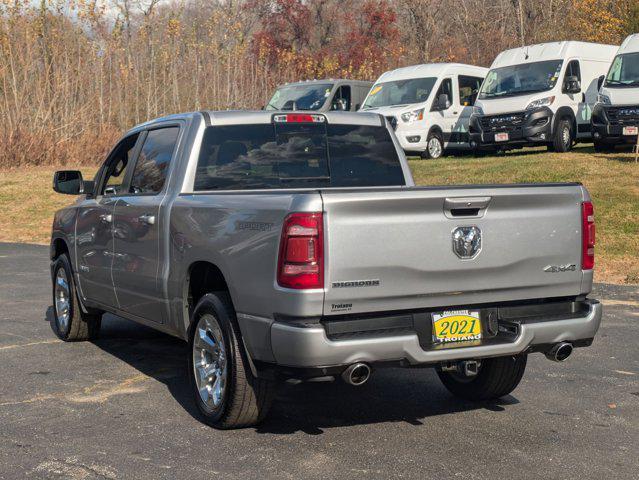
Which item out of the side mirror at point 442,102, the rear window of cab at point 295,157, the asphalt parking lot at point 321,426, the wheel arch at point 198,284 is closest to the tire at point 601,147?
the side mirror at point 442,102

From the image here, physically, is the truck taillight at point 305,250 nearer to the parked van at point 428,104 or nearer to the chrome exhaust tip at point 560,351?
the chrome exhaust tip at point 560,351

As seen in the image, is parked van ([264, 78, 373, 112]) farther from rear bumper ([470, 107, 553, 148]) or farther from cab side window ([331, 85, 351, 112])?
rear bumper ([470, 107, 553, 148])

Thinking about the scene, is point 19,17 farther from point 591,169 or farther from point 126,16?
point 591,169

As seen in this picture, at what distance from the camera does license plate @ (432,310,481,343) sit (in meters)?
5.55

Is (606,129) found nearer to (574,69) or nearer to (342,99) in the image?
(574,69)

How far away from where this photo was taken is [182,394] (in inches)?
274

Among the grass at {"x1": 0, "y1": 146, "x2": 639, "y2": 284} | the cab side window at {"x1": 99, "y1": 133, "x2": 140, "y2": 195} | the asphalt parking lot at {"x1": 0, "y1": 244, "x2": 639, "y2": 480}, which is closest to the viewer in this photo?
the asphalt parking lot at {"x1": 0, "y1": 244, "x2": 639, "y2": 480}

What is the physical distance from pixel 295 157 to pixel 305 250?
2.02 m

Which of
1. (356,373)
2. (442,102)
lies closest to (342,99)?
(442,102)

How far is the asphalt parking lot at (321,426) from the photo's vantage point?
534 centimetres

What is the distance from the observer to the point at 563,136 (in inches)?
941

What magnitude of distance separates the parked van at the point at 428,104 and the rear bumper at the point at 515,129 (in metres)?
1.38

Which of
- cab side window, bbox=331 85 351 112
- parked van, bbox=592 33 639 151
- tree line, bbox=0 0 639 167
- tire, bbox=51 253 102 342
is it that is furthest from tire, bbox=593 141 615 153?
tire, bbox=51 253 102 342

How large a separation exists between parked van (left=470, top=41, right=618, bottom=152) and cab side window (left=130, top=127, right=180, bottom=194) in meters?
17.1
